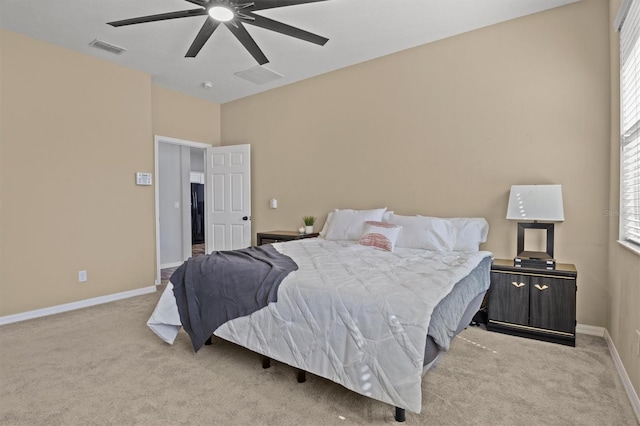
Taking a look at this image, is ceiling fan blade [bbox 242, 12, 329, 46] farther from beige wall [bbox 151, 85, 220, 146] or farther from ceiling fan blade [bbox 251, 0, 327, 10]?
beige wall [bbox 151, 85, 220, 146]

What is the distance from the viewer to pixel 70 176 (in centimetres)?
388

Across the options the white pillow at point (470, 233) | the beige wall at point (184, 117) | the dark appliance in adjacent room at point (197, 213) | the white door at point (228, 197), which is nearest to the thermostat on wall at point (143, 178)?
the beige wall at point (184, 117)

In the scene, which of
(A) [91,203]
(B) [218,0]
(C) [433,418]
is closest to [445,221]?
(C) [433,418]

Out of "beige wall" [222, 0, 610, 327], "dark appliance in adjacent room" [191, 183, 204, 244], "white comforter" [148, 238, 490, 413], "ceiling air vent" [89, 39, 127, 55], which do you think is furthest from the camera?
"dark appliance in adjacent room" [191, 183, 204, 244]

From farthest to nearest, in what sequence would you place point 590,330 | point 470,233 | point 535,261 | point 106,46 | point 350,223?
point 350,223 → point 106,46 → point 470,233 → point 590,330 → point 535,261

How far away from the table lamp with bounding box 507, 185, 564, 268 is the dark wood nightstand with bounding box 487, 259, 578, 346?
9 cm

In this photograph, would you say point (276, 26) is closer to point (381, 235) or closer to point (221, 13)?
point (221, 13)

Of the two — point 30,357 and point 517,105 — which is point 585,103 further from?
point 30,357

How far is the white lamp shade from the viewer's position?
115 inches

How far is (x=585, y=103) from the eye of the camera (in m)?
3.05

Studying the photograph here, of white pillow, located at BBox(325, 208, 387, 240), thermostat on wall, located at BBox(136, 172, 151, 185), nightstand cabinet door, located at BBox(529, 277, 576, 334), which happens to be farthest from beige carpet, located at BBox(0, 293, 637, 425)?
thermostat on wall, located at BBox(136, 172, 151, 185)

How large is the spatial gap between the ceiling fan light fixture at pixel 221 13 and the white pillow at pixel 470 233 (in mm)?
2757

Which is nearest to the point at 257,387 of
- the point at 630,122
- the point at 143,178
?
the point at 630,122

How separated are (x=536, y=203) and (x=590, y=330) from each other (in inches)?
48.2
